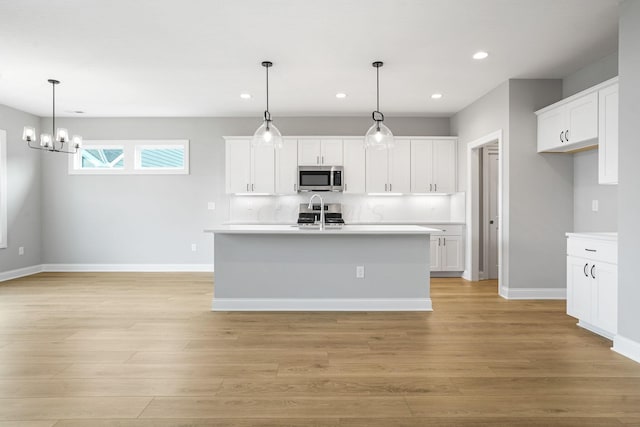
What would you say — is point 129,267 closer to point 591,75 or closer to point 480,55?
point 480,55

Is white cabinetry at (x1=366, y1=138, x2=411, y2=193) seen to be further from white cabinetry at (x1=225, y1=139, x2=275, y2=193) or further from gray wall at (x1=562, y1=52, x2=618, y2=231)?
gray wall at (x1=562, y1=52, x2=618, y2=231)

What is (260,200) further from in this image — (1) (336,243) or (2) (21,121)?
(2) (21,121)

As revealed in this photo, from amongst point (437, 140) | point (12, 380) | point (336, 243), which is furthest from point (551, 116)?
point (12, 380)

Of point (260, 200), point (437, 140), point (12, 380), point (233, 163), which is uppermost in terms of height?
point (437, 140)

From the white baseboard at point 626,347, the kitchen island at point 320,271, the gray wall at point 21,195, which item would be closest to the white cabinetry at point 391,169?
the kitchen island at point 320,271

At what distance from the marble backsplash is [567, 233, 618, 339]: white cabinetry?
302 cm

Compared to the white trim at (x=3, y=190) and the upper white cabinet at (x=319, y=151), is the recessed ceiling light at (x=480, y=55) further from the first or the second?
the white trim at (x=3, y=190)

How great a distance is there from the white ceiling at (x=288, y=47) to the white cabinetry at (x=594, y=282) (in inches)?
76.6

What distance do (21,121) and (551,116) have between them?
7.83m

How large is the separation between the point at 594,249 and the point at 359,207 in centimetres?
381

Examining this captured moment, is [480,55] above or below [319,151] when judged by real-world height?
above

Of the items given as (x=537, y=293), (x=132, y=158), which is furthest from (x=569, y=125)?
(x=132, y=158)

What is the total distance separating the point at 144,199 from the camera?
6652 millimetres

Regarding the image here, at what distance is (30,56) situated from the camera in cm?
397
